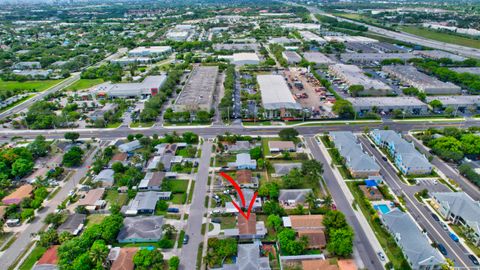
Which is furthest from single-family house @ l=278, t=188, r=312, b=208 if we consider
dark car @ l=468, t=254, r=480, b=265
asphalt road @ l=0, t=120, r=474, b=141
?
asphalt road @ l=0, t=120, r=474, b=141

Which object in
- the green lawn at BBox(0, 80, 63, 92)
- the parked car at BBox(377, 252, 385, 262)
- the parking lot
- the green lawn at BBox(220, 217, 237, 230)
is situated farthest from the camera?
the green lawn at BBox(0, 80, 63, 92)

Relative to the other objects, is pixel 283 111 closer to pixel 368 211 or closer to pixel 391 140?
pixel 391 140

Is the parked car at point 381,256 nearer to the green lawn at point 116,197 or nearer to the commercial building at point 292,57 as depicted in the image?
the green lawn at point 116,197

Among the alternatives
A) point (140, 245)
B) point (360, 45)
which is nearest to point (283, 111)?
point (140, 245)

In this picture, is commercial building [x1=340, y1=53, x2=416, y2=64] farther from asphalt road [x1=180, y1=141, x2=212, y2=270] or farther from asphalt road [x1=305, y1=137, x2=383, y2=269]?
asphalt road [x1=180, y1=141, x2=212, y2=270]

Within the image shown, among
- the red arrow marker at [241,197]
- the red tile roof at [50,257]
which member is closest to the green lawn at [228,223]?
the red arrow marker at [241,197]
